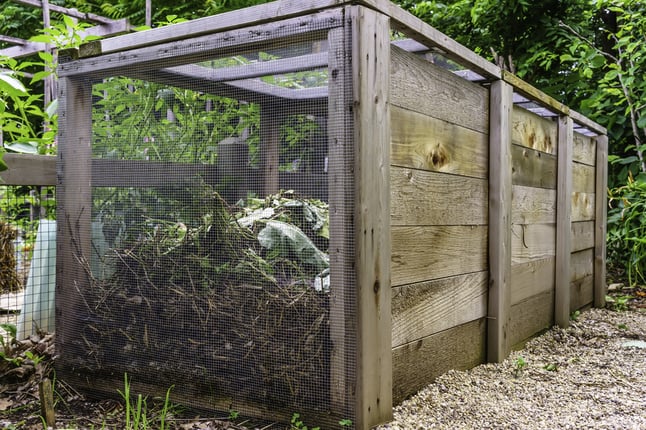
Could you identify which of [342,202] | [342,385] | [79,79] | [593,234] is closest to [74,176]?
[79,79]

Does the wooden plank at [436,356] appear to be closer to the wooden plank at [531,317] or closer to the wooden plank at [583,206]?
the wooden plank at [531,317]

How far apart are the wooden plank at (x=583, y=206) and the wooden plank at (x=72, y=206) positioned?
9.40 feet

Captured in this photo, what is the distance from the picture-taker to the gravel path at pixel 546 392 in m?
2.03

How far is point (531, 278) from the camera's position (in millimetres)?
3123

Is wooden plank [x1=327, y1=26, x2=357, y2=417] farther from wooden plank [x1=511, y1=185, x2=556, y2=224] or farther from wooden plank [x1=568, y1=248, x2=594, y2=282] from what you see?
wooden plank [x1=568, y1=248, x2=594, y2=282]

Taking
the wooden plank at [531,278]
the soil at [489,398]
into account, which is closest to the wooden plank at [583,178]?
the wooden plank at [531,278]

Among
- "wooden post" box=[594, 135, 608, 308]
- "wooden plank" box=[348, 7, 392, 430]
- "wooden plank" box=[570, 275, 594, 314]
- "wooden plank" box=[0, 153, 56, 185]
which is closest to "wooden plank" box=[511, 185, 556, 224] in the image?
"wooden plank" box=[570, 275, 594, 314]

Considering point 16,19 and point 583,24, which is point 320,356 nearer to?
point 583,24

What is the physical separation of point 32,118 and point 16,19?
5.19 ft

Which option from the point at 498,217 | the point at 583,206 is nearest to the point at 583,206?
the point at 583,206

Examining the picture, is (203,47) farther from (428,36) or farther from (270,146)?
(428,36)

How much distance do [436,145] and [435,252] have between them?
0.38 metres

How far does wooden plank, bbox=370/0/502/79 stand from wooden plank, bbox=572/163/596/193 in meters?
1.51

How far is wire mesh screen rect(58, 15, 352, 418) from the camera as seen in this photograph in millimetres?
1789
